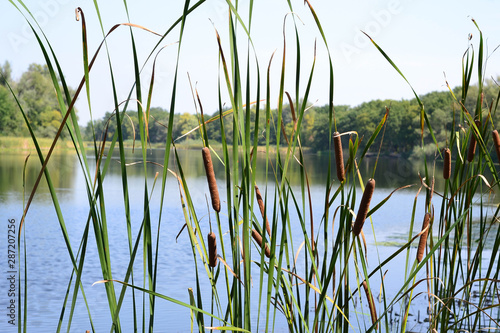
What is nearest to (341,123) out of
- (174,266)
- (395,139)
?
(395,139)

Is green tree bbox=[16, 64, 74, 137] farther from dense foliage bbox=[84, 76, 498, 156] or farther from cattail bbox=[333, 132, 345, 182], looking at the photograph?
cattail bbox=[333, 132, 345, 182]

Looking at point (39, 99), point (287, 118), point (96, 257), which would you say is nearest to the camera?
point (96, 257)

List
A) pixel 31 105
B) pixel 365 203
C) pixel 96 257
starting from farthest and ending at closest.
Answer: pixel 31 105
pixel 96 257
pixel 365 203

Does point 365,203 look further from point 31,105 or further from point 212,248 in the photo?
point 31,105

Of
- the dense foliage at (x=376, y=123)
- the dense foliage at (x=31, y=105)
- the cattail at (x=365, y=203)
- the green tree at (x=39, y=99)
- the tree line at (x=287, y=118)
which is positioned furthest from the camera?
the dense foliage at (x=376, y=123)

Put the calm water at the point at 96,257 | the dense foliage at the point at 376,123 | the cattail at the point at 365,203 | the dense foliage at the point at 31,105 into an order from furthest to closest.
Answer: the dense foliage at the point at 376,123, the dense foliage at the point at 31,105, the calm water at the point at 96,257, the cattail at the point at 365,203

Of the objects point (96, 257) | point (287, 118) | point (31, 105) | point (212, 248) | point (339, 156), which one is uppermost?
point (31, 105)

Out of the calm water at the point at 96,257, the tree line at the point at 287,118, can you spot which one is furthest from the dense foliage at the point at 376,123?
the calm water at the point at 96,257

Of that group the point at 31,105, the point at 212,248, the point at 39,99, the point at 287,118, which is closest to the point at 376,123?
the point at 287,118

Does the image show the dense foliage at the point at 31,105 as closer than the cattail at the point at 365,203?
No

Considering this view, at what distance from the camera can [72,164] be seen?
31.8m

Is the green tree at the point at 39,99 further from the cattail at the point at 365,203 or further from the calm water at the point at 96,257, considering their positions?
the cattail at the point at 365,203

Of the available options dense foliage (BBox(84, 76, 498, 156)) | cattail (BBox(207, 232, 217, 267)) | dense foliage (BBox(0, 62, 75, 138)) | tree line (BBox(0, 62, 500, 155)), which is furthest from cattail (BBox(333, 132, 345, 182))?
dense foliage (BBox(0, 62, 75, 138))

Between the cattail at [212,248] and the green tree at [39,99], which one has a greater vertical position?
the green tree at [39,99]
